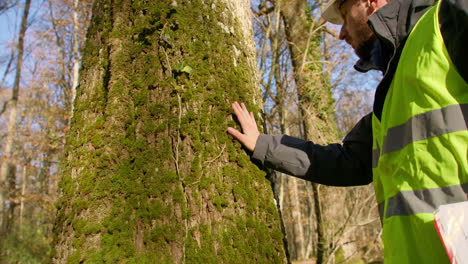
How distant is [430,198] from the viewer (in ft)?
3.66

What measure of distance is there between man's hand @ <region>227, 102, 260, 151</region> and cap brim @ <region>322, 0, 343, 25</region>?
0.82 meters

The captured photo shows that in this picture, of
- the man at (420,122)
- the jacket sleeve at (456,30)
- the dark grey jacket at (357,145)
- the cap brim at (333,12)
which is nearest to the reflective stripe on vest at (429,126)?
the man at (420,122)

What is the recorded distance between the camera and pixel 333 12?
6.73 feet

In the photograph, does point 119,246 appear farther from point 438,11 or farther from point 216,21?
point 438,11

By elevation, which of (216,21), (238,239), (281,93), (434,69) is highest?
(281,93)

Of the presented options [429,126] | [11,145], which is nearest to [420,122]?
[429,126]

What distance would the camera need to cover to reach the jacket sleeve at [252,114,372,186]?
2.08m

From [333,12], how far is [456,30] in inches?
42.5

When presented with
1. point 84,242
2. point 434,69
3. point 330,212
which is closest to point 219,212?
point 84,242

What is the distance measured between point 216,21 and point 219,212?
1.19 m

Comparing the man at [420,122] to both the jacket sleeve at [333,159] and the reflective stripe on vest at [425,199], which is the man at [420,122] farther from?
the jacket sleeve at [333,159]

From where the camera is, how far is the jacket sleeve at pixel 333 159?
208 centimetres

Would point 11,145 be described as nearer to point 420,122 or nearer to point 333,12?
point 333,12

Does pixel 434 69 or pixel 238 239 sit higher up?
pixel 434 69
